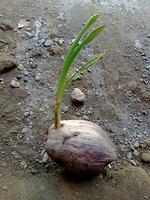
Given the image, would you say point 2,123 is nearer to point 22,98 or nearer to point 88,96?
point 22,98

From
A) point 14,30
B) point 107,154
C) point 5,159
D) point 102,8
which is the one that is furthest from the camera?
point 102,8

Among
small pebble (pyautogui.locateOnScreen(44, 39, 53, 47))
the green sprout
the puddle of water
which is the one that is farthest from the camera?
the puddle of water

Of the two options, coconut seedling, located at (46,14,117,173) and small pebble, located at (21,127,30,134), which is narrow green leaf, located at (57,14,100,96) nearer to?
coconut seedling, located at (46,14,117,173)

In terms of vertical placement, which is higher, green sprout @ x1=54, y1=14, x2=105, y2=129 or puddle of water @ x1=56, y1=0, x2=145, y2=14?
green sprout @ x1=54, y1=14, x2=105, y2=129

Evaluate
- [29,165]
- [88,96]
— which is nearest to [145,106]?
[88,96]

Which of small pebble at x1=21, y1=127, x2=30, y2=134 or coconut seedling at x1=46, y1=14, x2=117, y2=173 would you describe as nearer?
coconut seedling at x1=46, y1=14, x2=117, y2=173

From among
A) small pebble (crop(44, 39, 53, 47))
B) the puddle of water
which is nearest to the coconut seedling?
small pebble (crop(44, 39, 53, 47))
